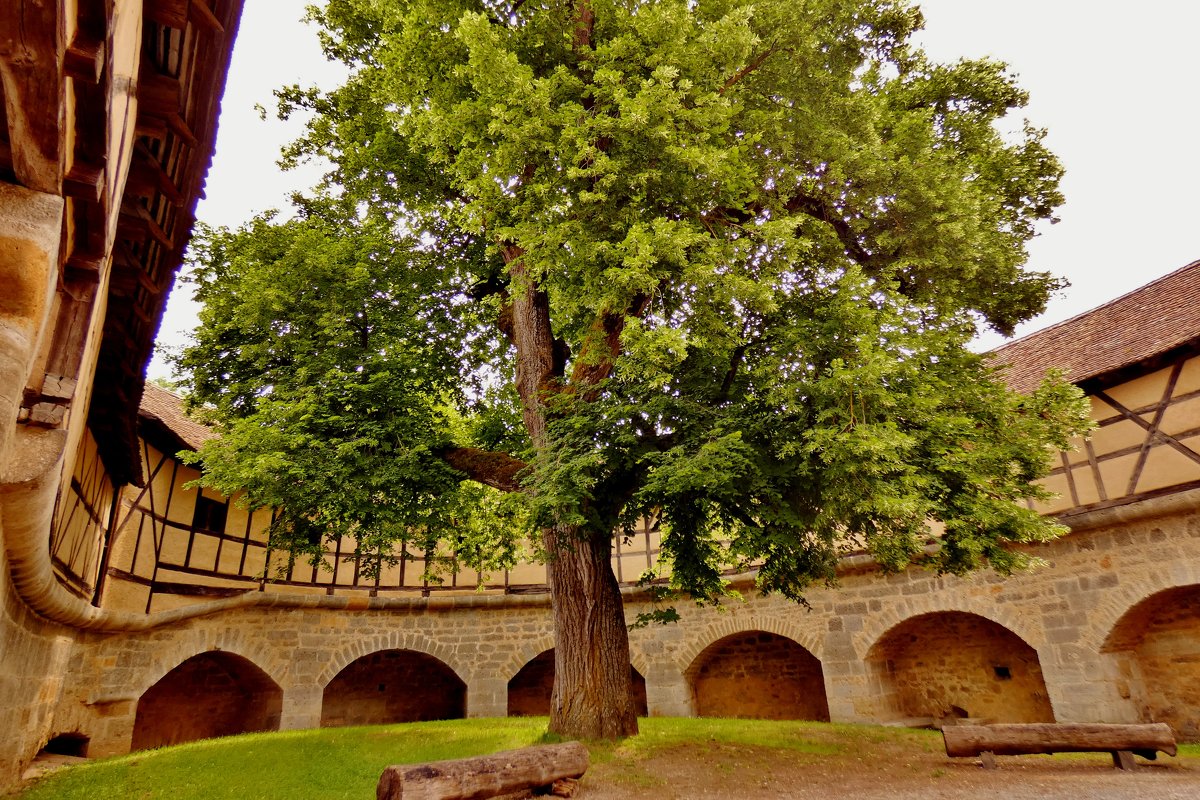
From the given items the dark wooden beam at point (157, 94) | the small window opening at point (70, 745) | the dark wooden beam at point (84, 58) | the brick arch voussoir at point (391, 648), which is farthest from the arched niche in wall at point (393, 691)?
the dark wooden beam at point (84, 58)

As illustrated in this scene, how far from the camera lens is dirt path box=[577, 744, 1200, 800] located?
5074 millimetres

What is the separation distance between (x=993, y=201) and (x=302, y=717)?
12822mm

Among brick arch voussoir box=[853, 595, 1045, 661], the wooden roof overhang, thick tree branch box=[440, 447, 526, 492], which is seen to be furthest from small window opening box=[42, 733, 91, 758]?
brick arch voussoir box=[853, 595, 1045, 661]

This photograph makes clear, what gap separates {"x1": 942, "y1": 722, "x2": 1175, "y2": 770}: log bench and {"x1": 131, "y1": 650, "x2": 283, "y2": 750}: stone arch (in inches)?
415

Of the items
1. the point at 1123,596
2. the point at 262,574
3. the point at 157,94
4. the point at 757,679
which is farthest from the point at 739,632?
Answer: the point at 157,94

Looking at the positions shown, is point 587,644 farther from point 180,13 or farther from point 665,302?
point 180,13

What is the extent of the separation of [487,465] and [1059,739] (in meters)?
6.28

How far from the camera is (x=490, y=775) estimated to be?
445 centimetres

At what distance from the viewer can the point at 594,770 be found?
561 centimetres

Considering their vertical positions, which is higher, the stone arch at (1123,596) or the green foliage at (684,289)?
the green foliage at (684,289)

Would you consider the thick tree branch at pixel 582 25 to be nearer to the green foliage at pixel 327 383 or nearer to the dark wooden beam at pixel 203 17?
the green foliage at pixel 327 383

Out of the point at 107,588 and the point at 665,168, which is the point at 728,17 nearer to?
the point at 665,168

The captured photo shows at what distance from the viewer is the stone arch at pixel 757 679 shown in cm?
1163

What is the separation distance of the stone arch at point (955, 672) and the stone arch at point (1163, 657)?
1.27 metres
